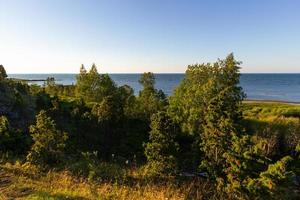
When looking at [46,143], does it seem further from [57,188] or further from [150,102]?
[150,102]

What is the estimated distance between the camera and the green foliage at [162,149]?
20764mm

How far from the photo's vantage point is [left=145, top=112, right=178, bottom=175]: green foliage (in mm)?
20764

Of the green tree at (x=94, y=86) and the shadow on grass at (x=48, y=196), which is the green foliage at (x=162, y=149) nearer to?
the shadow on grass at (x=48, y=196)

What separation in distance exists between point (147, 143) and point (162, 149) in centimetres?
245

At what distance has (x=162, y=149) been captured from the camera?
854 inches

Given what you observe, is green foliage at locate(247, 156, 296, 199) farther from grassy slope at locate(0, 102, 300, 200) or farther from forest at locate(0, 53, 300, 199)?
grassy slope at locate(0, 102, 300, 200)

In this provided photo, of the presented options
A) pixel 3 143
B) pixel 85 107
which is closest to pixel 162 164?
pixel 3 143

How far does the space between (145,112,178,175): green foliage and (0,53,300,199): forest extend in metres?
0.07

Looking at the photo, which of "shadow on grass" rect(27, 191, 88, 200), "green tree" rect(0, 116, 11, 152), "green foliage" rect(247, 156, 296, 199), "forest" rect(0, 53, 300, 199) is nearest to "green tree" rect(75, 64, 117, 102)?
"forest" rect(0, 53, 300, 199)

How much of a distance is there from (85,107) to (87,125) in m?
5.98

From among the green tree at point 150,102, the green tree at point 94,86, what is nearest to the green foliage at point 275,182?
the green tree at point 150,102

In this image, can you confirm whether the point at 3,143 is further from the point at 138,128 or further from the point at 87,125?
the point at 138,128

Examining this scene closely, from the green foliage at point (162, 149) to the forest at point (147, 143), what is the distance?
7 centimetres

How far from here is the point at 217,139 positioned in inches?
851
